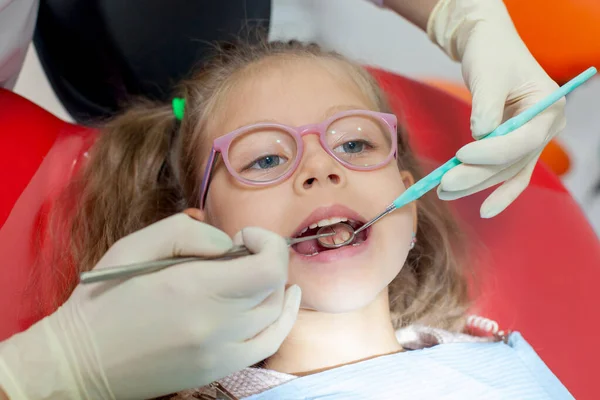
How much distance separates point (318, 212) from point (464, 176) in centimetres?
25

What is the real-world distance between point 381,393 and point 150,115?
0.85 m

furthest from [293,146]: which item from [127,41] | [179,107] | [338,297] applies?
[127,41]

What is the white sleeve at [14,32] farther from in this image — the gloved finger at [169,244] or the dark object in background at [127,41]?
the gloved finger at [169,244]

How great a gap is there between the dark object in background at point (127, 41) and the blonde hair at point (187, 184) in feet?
0.83

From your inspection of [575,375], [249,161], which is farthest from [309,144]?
[575,375]

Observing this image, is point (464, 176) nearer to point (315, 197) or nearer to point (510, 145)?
point (510, 145)

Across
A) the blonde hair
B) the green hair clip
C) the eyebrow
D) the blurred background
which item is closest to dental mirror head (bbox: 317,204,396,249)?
the eyebrow

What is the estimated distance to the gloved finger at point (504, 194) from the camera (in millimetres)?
1121

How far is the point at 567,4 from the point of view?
5.00 ft

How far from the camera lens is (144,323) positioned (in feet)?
2.68

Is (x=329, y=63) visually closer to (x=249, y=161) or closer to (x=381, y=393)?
(x=249, y=161)

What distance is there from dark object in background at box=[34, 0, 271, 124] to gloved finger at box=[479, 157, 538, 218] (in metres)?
0.80

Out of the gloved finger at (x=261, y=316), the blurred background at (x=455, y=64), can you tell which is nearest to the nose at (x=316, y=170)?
the gloved finger at (x=261, y=316)

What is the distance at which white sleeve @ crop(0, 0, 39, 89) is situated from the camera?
1.22 metres
